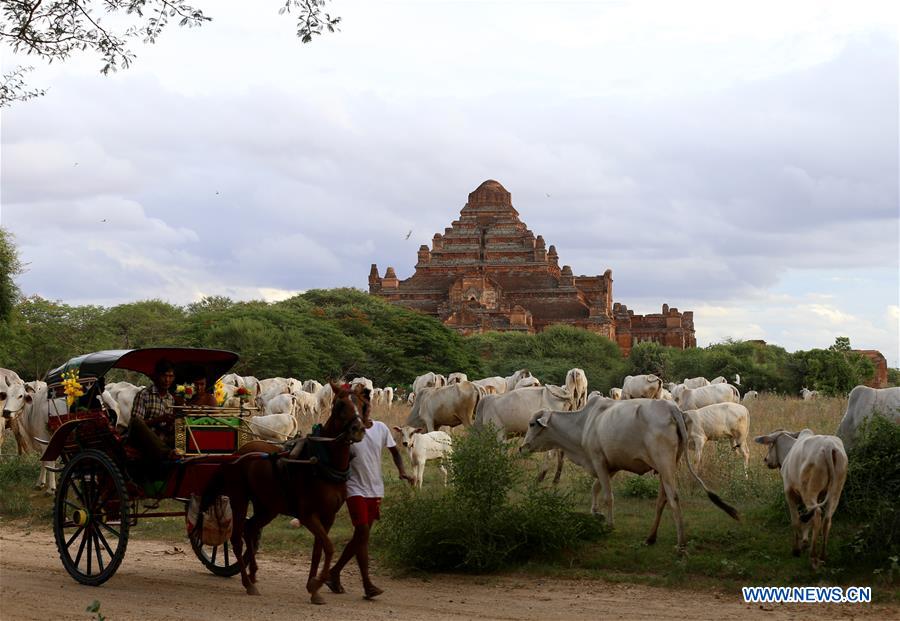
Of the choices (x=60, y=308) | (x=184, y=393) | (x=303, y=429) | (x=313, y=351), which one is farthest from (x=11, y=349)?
(x=184, y=393)

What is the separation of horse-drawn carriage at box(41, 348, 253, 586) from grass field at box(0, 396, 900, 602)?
2149 mm

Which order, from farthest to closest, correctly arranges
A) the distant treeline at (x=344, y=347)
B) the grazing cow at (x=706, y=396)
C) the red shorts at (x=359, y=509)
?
the distant treeline at (x=344, y=347)
the grazing cow at (x=706, y=396)
the red shorts at (x=359, y=509)

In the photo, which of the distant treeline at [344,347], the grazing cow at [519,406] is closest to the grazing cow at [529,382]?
the grazing cow at [519,406]

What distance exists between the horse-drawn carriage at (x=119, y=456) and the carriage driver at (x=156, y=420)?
87 mm

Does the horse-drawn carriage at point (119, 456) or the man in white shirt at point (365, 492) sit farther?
the horse-drawn carriage at point (119, 456)

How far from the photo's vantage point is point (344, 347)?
46062 mm

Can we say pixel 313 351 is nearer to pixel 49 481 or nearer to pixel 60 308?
pixel 60 308

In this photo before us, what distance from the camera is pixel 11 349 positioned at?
42.2m

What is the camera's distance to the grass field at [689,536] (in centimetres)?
969

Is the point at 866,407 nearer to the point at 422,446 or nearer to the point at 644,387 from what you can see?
the point at 422,446

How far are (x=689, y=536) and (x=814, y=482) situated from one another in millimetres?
1756

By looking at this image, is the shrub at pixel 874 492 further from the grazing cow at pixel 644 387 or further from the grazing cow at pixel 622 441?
the grazing cow at pixel 644 387

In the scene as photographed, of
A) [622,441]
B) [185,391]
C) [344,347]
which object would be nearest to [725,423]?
[622,441]

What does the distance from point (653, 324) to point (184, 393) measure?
67782 millimetres
